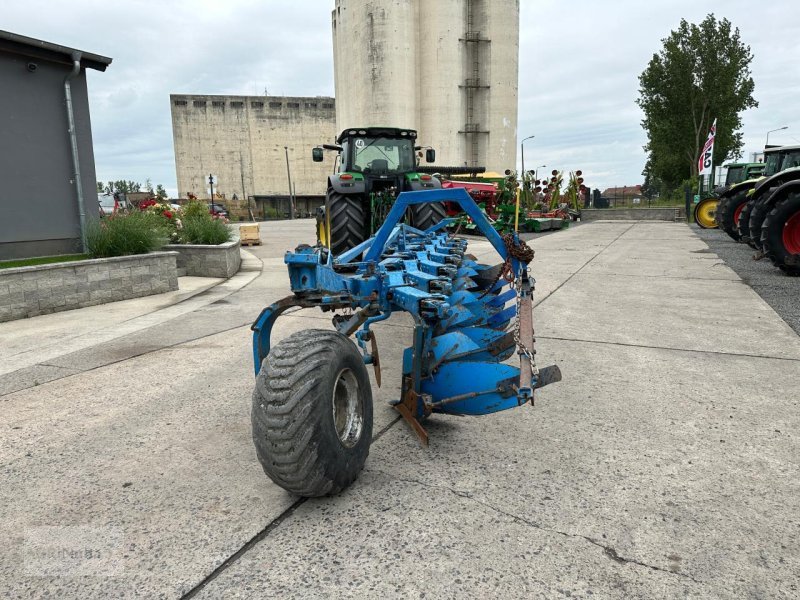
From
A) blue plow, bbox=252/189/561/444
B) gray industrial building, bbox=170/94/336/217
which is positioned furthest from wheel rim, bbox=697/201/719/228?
gray industrial building, bbox=170/94/336/217

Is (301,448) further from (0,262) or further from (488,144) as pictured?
(488,144)

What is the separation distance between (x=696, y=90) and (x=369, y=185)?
1338 inches

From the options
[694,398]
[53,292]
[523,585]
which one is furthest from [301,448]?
[53,292]

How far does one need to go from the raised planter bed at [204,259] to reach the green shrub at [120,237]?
136 cm

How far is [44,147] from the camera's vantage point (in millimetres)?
8195

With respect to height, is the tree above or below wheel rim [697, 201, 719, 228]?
above

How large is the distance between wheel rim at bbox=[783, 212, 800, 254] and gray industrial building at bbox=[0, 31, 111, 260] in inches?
433

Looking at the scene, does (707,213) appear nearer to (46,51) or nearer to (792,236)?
(792,236)

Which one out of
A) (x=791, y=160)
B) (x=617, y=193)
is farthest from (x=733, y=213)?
(x=617, y=193)

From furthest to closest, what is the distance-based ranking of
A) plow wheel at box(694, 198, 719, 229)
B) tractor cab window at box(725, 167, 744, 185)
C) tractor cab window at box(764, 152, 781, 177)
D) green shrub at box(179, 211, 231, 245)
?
plow wheel at box(694, 198, 719, 229) < tractor cab window at box(725, 167, 744, 185) < tractor cab window at box(764, 152, 781, 177) < green shrub at box(179, 211, 231, 245)

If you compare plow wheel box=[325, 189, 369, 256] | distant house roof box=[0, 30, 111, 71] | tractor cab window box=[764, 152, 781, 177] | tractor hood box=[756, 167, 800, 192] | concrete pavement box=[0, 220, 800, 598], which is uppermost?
distant house roof box=[0, 30, 111, 71]

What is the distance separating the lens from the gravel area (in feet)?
20.1

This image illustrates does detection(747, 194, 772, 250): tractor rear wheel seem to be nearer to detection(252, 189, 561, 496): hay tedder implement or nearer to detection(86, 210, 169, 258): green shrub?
detection(252, 189, 561, 496): hay tedder implement

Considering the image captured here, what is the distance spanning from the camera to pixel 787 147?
36.7ft
